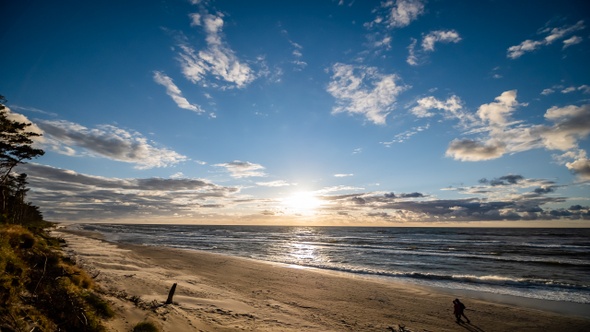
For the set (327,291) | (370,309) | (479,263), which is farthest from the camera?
(479,263)

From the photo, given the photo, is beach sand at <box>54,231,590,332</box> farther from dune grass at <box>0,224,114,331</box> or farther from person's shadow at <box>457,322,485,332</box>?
dune grass at <box>0,224,114,331</box>

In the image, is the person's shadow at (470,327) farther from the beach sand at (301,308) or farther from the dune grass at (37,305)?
the dune grass at (37,305)

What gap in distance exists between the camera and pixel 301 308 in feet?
56.7

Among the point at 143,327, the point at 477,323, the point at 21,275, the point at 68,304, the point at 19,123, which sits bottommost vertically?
the point at 477,323

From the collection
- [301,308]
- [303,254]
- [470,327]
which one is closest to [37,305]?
[301,308]

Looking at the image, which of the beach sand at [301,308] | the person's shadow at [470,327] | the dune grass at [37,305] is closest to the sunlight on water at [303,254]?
the beach sand at [301,308]

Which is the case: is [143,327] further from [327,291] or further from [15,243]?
[327,291]

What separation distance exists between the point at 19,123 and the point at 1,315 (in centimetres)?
1823

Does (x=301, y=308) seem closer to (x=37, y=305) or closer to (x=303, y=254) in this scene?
(x=37, y=305)

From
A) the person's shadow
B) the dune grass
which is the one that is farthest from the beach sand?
the dune grass

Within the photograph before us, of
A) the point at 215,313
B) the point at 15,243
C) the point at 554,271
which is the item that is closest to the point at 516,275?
the point at 554,271

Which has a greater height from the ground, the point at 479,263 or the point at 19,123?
the point at 19,123

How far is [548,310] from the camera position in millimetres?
17812

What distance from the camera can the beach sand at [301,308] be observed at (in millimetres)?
11914
